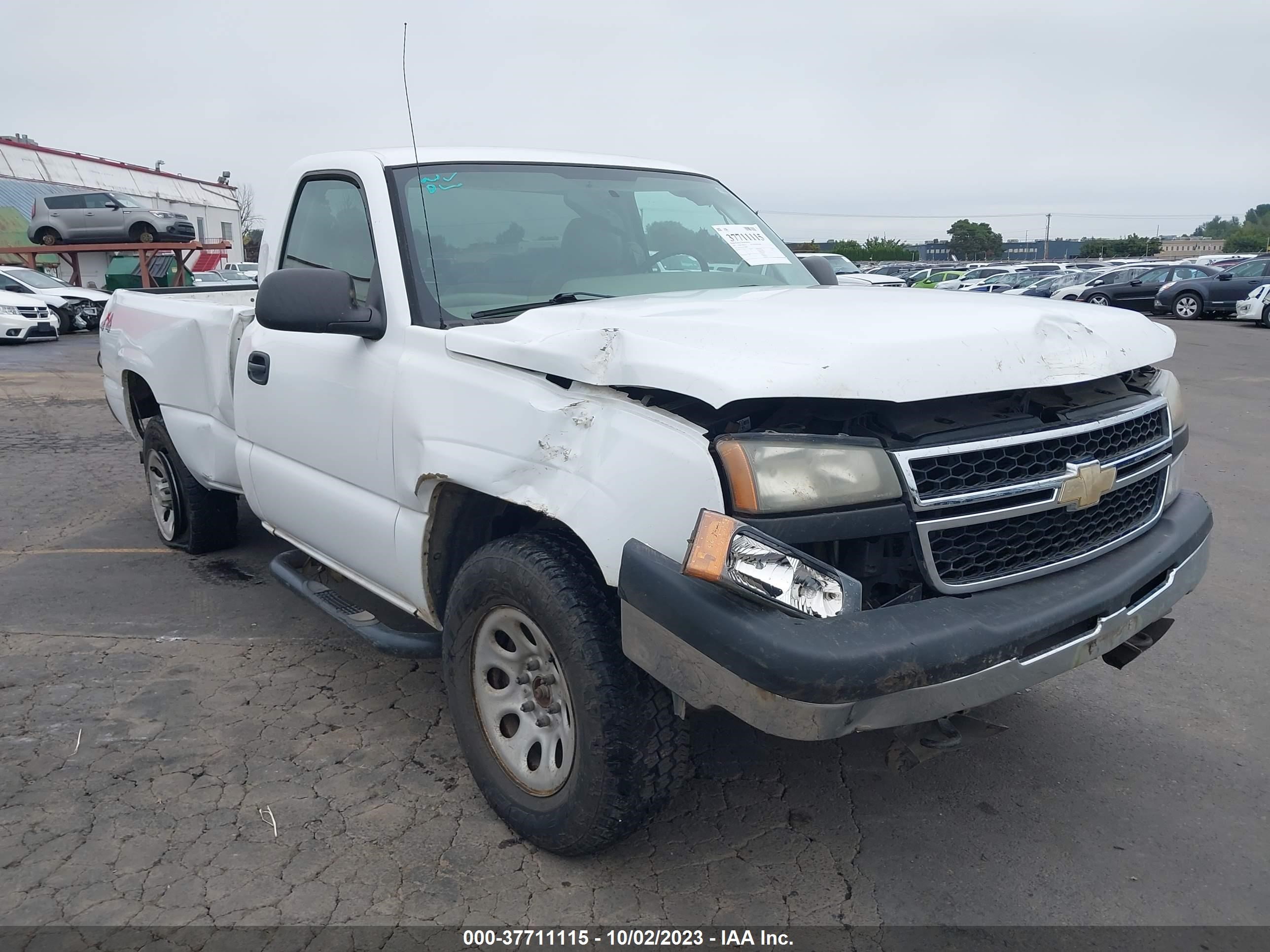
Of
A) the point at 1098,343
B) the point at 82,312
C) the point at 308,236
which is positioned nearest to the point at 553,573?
the point at 1098,343

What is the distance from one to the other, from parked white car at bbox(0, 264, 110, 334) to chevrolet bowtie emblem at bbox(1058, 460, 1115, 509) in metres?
22.8

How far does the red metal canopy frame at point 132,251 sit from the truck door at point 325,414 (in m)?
23.8

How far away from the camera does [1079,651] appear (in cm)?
244

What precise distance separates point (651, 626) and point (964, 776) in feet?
5.14

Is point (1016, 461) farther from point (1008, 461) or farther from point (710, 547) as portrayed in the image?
point (710, 547)

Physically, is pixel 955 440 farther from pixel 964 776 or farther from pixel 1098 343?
pixel 964 776

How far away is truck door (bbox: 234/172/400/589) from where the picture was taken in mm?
3268

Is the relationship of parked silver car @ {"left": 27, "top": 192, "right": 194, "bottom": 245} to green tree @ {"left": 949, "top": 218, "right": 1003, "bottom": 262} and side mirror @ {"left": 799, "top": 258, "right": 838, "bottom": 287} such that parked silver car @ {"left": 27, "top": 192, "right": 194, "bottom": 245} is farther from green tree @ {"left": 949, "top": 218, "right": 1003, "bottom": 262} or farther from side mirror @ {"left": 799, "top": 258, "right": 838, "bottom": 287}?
green tree @ {"left": 949, "top": 218, "right": 1003, "bottom": 262}

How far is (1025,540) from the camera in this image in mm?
2449

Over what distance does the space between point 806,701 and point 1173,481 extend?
5.59ft

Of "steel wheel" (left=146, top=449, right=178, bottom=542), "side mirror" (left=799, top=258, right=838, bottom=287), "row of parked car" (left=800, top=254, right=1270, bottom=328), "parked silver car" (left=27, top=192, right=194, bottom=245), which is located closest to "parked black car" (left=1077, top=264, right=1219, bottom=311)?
"row of parked car" (left=800, top=254, right=1270, bottom=328)

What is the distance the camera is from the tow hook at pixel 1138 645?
2.85m

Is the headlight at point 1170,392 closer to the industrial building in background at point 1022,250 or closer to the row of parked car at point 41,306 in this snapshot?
the row of parked car at point 41,306

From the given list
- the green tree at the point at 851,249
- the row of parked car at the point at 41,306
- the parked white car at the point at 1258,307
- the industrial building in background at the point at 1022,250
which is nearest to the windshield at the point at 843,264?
the parked white car at the point at 1258,307
